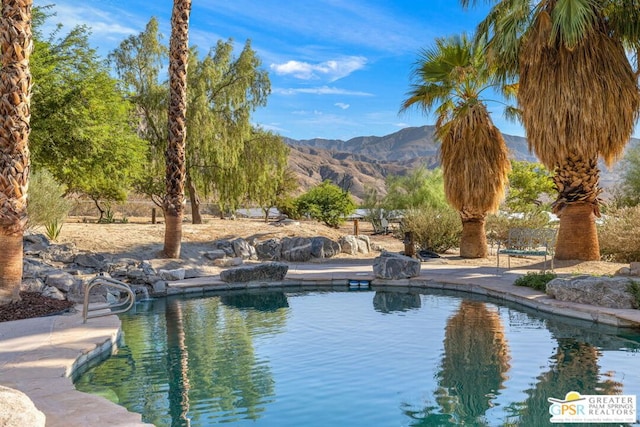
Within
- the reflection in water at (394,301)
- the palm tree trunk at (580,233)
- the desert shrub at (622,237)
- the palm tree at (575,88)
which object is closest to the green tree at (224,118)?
the palm tree at (575,88)

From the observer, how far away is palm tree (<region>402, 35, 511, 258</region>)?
16.2 metres

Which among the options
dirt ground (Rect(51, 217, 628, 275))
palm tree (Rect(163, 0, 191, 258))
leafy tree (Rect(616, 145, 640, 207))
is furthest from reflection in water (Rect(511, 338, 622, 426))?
leafy tree (Rect(616, 145, 640, 207))

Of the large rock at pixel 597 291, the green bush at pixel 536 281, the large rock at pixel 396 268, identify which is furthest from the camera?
the large rock at pixel 396 268

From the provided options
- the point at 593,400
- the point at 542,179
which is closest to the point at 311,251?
the point at 593,400

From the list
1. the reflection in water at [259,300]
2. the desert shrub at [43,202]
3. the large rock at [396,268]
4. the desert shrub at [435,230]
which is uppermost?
the desert shrub at [43,202]

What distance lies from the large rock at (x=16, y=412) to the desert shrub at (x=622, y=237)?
16090 mm

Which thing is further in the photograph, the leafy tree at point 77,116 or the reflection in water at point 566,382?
the leafy tree at point 77,116

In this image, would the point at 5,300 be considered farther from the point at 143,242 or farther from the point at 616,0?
the point at 616,0

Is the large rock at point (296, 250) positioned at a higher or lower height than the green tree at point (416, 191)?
lower

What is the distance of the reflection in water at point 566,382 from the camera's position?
483 centimetres

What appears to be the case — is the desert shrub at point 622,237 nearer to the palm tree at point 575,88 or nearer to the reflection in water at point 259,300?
the palm tree at point 575,88

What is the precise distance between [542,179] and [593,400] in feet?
116

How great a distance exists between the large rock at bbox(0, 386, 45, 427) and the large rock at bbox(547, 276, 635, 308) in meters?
8.59

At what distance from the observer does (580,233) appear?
13.9 meters
